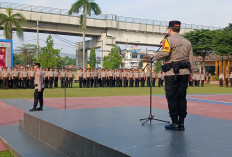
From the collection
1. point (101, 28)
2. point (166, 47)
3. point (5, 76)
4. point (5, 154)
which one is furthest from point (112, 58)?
point (166, 47)

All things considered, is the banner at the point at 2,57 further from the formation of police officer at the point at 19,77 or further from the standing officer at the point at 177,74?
the standing officer at the point at 177,74

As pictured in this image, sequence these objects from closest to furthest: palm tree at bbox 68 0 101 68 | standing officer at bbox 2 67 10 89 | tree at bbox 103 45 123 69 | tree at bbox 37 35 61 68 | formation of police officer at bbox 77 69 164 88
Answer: standing officer at bbox 2 67 10 89 → formation of police officer at bbox 77 69 164 88 → palm tree at bbox 68 0 101 68 → tree at bbox 37 35 61 68 → tree at bbox 103 45 123 69

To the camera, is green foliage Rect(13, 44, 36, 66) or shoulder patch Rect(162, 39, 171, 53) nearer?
shoulder patch Rect(162, 39, 171, 53)

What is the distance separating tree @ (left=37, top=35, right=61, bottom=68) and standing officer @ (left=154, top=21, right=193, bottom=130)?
1328 inches

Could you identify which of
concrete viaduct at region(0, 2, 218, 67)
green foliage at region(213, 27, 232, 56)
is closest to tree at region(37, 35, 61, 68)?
concrete viaduct at region(0, 2, 218, 67)

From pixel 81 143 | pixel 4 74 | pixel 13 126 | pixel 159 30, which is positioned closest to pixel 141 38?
pixel 159 30

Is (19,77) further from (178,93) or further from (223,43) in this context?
(223,43)

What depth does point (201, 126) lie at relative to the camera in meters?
5.32

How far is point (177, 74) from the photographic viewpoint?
4.88 metres

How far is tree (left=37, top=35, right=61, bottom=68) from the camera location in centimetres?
3772

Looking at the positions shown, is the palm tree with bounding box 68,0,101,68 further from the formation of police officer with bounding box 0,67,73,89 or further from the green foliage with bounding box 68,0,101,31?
the formation of police officer with bounding box 0,67,73,89

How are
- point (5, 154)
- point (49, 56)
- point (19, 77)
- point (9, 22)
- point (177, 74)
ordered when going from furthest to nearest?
point (49, 56), point (9, 22), point (19, 77), point (5, 154), point (177, 74)

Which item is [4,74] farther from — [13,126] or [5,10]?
[13,126]

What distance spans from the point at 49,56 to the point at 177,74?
3496cm
